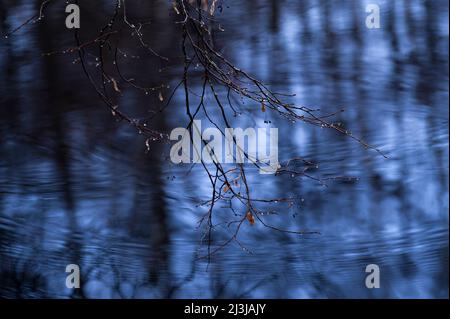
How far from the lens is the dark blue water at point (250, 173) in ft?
11.1

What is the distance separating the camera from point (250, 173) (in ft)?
11.3

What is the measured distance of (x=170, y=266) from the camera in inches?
134

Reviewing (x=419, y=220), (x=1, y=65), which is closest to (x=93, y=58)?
(x=1, y=65)

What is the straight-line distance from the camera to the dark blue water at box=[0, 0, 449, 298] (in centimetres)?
339

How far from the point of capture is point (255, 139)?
135 inches

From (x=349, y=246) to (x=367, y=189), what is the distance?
1.14 feet

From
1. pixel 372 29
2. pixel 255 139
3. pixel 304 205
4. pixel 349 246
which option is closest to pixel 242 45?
pixel 255 139

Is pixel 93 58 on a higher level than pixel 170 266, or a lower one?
higher

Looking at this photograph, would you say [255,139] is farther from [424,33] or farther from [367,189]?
[424,33]

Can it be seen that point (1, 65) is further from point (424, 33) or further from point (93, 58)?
point (424, 33)

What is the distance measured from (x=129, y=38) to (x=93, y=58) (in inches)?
9.8

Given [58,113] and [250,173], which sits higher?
[58,113]
